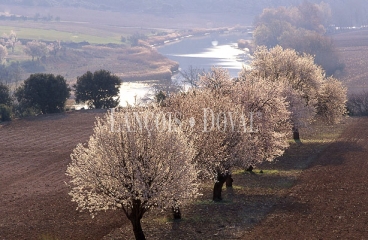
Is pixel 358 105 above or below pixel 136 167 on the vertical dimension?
below

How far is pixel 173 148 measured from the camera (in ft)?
92.9

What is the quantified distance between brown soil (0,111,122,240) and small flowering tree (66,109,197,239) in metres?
3.61

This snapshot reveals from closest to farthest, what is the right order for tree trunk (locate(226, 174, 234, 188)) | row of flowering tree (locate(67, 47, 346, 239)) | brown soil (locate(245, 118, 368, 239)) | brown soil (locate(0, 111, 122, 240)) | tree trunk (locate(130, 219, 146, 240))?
row of flowering tree (locate(67, 47, 346, 239)), tree trunk (locate(130, 219, 146, 240)), brown soil (locate(245, 118, 368, 239)), brown soil (locate(0, 111, 122, 240)), tree trunk (locate(226, 174, 234, 188))

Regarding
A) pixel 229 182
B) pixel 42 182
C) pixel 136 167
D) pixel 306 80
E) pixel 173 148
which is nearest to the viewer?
pixel 136 167

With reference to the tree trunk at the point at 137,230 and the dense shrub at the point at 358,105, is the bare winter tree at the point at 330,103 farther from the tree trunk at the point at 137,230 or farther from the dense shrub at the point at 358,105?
the tree trunk at the point at 137,230

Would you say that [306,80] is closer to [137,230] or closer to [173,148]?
[173,148]

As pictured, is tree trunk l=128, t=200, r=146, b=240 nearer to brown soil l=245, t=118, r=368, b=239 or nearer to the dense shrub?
brown soil l=245, t=118, r=368, b=239

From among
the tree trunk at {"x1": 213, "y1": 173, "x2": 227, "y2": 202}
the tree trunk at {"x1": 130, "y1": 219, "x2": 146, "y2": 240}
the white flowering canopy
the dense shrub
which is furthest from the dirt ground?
the dense shrub

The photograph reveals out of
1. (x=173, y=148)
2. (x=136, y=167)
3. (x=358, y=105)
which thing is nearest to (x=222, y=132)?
(x=173, y=148)

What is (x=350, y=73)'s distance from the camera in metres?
128

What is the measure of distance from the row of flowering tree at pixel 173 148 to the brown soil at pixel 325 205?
3.41m

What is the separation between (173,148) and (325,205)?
10555mm

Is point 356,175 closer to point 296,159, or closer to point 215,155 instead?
point 296,159

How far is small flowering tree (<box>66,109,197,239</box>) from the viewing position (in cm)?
2727
